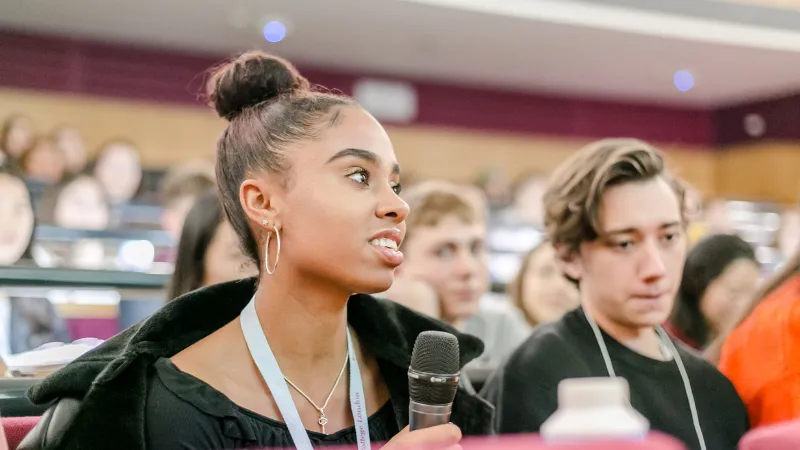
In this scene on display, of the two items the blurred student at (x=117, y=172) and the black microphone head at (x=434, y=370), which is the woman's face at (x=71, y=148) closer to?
the blurred student at (x=117, y=172)

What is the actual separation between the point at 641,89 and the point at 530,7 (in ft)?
10.1

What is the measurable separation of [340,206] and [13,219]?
2057mm

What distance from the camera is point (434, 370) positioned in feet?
3.37

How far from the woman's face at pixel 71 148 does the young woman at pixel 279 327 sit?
5.16m

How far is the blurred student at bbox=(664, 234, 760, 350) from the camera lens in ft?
9.23

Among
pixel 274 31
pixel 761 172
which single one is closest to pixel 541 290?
pixel 274 31

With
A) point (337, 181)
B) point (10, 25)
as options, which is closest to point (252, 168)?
point (337, 181)

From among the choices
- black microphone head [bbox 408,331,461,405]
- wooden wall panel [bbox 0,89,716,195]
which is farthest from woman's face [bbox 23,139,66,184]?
black microphone head [bbox 408,331,461,405]

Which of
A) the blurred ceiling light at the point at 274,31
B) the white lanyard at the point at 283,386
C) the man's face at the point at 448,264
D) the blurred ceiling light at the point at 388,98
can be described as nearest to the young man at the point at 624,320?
the white lanyard at the point at 283,386

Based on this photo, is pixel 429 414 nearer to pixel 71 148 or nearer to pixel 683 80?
pixel 71 148

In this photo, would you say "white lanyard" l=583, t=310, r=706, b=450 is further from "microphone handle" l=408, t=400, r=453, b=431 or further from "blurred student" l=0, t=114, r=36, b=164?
"blurred student" l=0, t=114, r=36, b=164

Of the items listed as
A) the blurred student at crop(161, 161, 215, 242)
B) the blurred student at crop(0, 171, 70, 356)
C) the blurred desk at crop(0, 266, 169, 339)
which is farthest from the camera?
the blurred student at crop(161, 161, 215, 242)

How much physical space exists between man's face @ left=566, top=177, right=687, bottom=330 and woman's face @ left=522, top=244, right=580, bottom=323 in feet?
4.67

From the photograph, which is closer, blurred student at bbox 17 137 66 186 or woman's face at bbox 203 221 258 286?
woman's face at bbox 203 221 258 286
